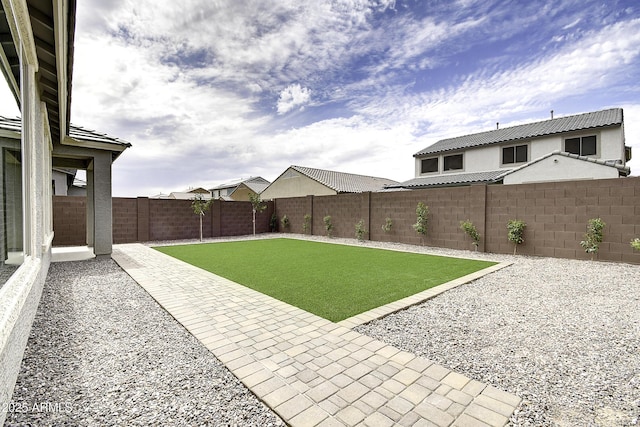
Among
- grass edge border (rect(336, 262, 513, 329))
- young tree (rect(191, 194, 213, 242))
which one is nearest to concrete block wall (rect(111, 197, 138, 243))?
young tree (rect(191, 194, 213, 242))

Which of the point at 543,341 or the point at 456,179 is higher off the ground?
the point at 456,179

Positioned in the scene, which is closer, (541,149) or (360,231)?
(360,231)

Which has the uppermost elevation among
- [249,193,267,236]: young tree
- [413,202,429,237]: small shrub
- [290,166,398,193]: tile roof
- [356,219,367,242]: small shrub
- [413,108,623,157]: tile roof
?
[413,108,623,157]: tile roof

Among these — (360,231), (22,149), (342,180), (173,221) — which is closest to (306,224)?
(360,231)

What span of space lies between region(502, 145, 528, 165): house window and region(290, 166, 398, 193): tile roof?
32.6 feet

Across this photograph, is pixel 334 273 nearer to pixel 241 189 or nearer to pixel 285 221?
pixel 285 221

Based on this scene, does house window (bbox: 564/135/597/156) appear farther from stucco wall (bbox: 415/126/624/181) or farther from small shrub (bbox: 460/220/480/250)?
small shrub (bbox: 460/220/480/250)

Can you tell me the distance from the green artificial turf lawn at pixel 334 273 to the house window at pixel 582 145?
13.3m

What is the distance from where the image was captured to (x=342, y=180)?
89.0ft

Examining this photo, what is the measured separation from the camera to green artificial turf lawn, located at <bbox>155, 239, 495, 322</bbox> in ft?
14.3

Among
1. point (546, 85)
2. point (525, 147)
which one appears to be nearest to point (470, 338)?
point (546, 85)

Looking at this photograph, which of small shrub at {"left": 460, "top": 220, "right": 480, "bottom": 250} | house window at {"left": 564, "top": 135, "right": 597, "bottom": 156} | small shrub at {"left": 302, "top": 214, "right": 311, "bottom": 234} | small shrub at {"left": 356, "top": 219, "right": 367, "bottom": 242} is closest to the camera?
small shrub at {"left": 460, "top": 220, "right": 480, "bottom": 250}

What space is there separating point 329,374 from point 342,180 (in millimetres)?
25219

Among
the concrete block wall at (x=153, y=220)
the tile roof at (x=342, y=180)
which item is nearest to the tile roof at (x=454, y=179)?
the tile roof at (x=342, y=180)
